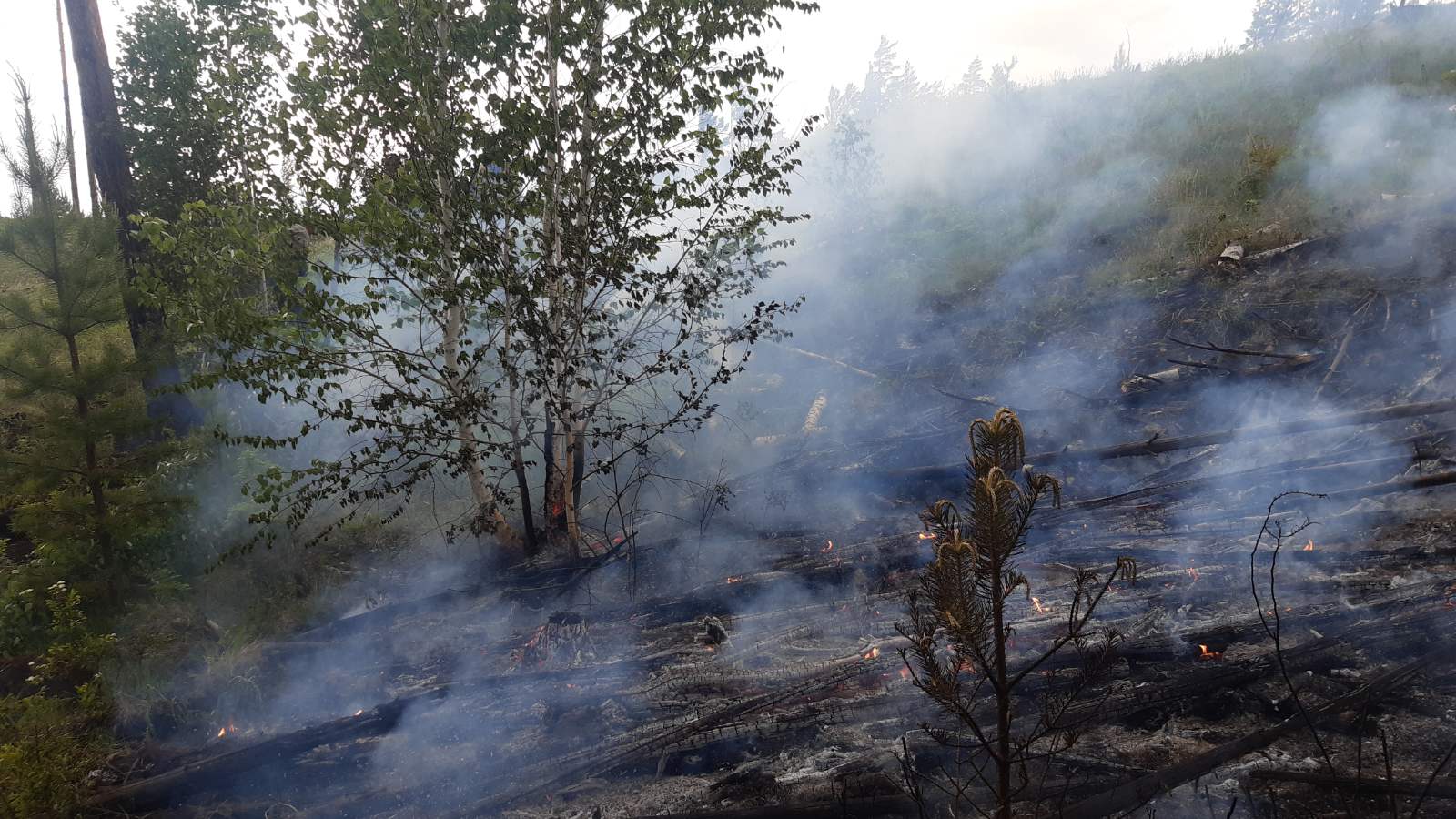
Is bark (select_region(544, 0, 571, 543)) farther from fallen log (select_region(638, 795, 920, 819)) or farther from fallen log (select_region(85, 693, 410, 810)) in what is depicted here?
fallen log (select_region(638, 795, 920, 819))

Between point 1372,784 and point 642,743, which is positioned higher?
point 642,743

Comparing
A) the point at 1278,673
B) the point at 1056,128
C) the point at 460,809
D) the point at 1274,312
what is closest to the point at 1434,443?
the point at 1274,312

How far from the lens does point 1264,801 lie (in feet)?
13.2

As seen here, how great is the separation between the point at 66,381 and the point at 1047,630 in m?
9.22

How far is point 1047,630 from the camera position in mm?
5988

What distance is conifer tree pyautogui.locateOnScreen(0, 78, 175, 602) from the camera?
21.2 ft

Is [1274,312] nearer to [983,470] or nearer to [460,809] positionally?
[983,470]

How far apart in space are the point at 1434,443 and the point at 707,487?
830 cm

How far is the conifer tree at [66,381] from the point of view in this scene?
647cm

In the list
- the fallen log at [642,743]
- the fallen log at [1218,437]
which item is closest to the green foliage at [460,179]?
the fallen log at [642,743]

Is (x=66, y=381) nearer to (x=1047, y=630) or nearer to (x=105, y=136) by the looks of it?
(x=105, y=136)

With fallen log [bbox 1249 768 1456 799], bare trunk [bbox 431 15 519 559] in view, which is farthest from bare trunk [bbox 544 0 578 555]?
fallen log [bbox 1249 768 1456 799]

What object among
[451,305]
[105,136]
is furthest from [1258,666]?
[105,136]

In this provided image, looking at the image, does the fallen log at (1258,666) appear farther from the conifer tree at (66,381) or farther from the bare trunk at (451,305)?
the conifer tree at (66,381)
